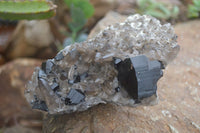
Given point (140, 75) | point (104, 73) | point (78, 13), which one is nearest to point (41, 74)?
point (104, 73)

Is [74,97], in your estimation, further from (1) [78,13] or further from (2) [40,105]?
(1) [78,13]

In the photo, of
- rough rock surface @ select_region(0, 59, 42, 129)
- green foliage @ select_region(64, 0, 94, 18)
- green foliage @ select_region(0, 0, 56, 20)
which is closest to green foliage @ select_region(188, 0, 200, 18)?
green foliage @ select_region(64, 0, 94, 18)

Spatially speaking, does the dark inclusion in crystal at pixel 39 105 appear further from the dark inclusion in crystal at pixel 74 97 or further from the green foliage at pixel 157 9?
the green foliage at pixel 157 9

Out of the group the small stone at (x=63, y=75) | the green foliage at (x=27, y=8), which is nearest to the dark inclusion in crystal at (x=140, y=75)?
the small stone at (x=63, y=75)

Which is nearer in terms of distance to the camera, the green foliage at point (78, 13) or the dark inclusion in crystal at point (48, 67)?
the dark inclusion in crystal at point (48, 67)

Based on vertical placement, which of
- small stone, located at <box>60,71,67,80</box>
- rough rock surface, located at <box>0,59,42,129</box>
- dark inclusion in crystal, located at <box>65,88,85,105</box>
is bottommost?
rough rock surface, located at <box>0,59,42,129</box>

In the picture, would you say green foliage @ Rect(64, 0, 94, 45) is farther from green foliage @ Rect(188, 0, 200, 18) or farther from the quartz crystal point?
green foliage @ Rect(188, 0, 200, 18)
